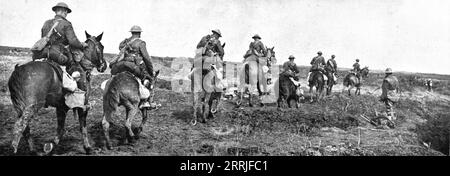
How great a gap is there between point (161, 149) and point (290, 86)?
A: 7.40 metres

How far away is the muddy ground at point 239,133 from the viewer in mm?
7676

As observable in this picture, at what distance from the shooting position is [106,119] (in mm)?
6859

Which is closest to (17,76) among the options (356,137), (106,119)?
(106,119)

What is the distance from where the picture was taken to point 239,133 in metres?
9.55

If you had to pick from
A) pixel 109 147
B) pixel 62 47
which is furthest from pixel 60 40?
pixel 109 147

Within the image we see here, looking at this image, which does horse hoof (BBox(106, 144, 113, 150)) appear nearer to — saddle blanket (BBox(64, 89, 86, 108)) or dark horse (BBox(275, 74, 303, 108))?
saddle blanket (BBox(64, 89, 86, 108))

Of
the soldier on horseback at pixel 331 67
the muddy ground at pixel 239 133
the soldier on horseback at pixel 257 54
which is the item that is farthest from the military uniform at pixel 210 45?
the soldier on horseback at pixel 331 67

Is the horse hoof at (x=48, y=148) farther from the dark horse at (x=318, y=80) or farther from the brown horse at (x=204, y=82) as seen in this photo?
the dark horse at (x=318, y=80)

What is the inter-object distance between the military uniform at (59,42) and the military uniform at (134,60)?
1029 mm

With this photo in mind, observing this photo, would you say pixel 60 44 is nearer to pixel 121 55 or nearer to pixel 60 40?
pixel 60 40

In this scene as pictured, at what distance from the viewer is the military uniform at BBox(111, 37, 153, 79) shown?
7523 millimetres

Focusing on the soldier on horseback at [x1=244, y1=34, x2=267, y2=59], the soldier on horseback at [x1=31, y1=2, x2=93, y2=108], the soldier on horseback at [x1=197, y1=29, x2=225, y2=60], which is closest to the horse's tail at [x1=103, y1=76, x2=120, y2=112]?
the soldier on horseback at [x1=31, y1=2, x2=93, y2=108]

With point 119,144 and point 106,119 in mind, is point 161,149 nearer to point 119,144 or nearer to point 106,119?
point 119,144

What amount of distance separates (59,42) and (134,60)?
158 centimetres
